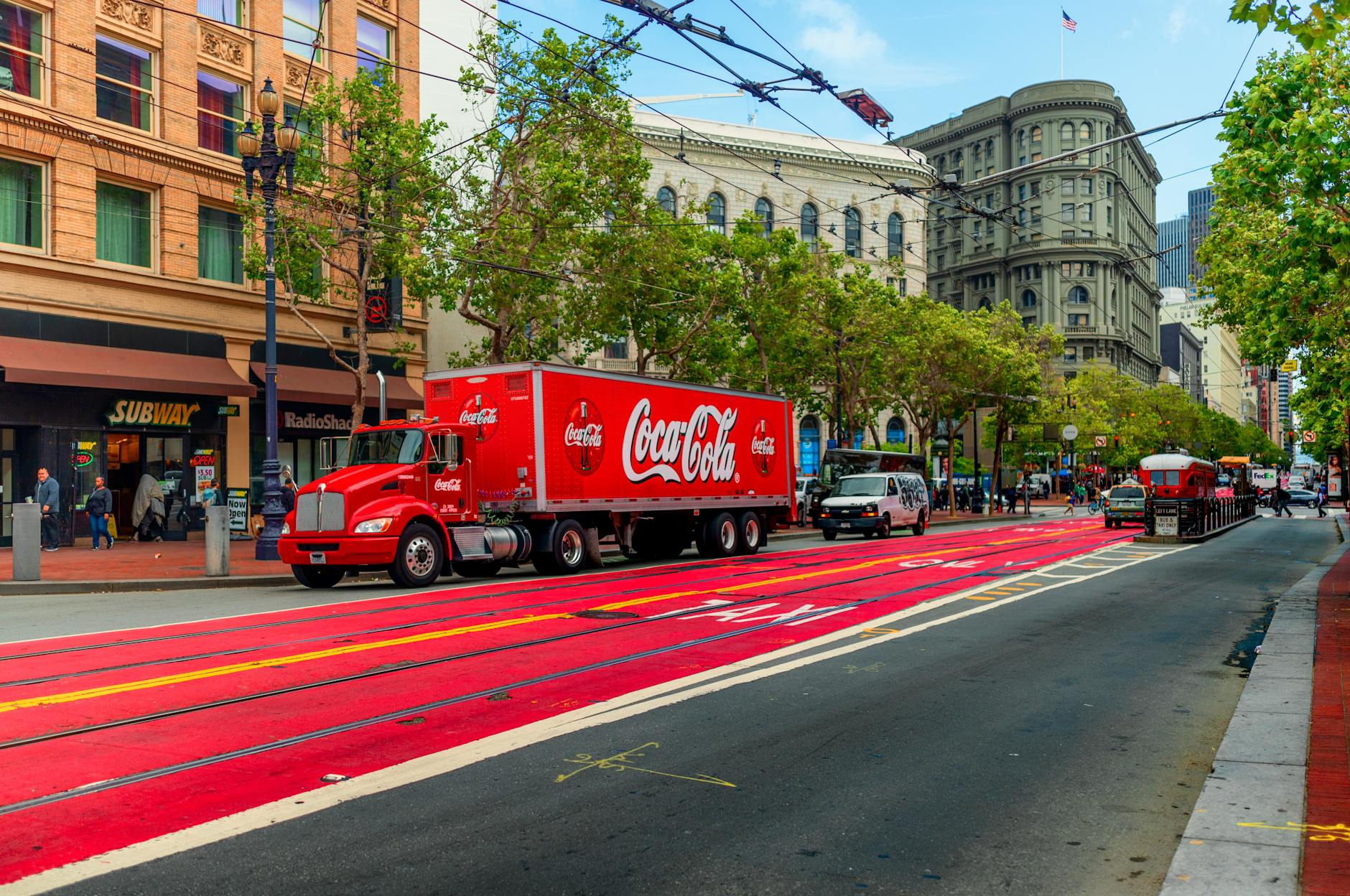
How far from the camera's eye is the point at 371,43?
33.6 m

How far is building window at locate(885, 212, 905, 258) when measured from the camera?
72938mm

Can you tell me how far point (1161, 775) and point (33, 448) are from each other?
25.3 metres

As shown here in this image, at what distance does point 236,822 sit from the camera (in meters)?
5.22

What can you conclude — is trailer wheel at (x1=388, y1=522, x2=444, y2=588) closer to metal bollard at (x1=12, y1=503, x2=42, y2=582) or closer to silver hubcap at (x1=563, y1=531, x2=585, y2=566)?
silver hubcap at (x1=563, y1=531, x2=585, y2=566)

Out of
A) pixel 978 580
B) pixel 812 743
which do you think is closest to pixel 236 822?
pixel 812 743

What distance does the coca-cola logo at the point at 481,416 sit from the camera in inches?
763

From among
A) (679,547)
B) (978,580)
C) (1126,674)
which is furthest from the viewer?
(679,547)

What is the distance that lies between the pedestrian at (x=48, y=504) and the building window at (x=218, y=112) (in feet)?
32.0

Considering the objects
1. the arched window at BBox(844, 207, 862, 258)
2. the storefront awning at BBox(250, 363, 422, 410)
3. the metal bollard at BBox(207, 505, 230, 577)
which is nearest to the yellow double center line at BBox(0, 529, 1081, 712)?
the metal bollard at BBox(207, 505, 230, 577)

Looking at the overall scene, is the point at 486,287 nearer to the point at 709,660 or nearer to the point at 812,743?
the point at 709,660

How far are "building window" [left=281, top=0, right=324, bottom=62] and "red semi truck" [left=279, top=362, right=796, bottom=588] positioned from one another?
15.9 metres

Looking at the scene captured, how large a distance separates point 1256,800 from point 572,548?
49.7 feet

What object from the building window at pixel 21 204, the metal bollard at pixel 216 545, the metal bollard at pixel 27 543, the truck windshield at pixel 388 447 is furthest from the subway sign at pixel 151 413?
the truck windshield at pixel 388 447

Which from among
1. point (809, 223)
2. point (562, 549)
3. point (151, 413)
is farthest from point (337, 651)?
point (809, 223)
